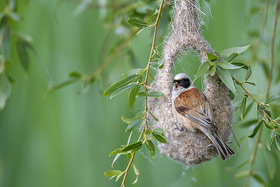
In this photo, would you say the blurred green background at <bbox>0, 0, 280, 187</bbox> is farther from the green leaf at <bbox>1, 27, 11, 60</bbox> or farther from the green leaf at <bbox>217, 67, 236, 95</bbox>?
the green leaf at <bbox>217, 67, 236, 95</bbox>

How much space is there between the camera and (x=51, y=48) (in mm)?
4254

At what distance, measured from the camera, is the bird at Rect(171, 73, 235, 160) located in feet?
6.32

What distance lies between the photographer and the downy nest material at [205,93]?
6.58ft

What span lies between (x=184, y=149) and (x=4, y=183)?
2.74 meters

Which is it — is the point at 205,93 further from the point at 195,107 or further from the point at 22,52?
the point at 22,52

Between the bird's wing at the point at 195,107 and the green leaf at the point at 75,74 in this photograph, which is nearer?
the bird's wing at the point at 195,107

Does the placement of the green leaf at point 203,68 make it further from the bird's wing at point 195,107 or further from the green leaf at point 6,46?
the green leaf at point 6,46

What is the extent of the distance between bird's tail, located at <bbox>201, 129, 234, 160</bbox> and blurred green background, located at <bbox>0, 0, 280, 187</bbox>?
7.01ft

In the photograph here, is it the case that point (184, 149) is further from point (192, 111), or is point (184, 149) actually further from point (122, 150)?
point (122, 150)

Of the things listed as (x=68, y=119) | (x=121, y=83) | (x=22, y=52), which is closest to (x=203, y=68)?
(x=121, y=83)

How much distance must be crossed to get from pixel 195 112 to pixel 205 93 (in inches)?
5.0

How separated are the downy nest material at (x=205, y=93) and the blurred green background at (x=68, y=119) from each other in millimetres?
1939

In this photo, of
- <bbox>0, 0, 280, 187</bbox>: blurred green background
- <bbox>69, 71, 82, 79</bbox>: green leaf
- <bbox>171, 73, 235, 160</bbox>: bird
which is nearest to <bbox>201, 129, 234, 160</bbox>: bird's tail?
<bbox>171, 73, 235, 160</bbox>: bird

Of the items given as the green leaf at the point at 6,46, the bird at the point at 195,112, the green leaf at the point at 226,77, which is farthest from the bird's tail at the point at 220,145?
the green leaf at the point at 6,46
